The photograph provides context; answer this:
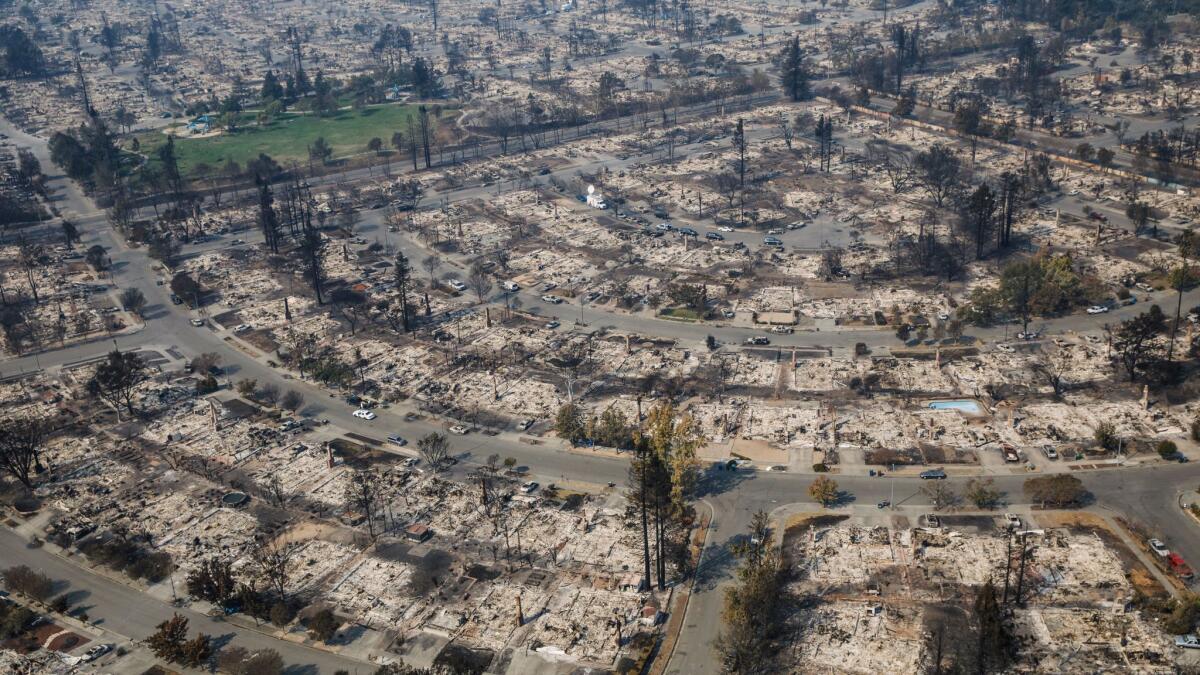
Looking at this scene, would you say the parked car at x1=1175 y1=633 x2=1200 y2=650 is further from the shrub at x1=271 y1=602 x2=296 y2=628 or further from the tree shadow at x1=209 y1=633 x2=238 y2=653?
the tree shadow at x1=209 y1=633 x2=238 y2=653

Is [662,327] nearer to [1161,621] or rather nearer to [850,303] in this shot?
[850,303]

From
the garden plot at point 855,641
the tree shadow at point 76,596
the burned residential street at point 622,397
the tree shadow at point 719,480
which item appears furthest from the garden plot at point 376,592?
the garden plot at point 855,641

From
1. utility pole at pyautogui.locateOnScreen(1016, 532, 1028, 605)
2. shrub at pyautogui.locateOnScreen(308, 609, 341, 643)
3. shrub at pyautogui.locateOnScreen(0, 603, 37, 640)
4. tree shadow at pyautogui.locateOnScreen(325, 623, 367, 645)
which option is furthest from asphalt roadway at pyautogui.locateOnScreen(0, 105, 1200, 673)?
utility pole at pyautogui.locateOnScreen(1016, 532, 1028, 605)

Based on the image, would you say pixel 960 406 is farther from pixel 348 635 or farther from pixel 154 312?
pixel 154 312

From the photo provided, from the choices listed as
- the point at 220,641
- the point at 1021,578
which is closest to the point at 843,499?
the point at 1021,578

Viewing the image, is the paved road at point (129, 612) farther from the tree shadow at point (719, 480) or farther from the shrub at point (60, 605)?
the tree shadow at point (719, 480)

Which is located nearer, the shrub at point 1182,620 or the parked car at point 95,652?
the shrub at point 1182,620
